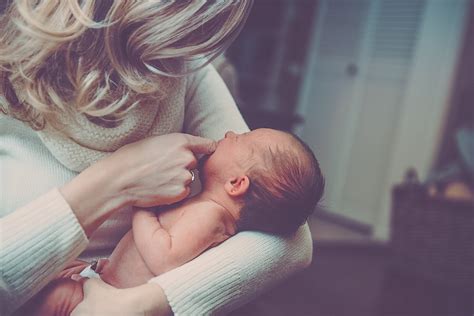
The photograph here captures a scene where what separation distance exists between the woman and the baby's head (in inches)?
1.4

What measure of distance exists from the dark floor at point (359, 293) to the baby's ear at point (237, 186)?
1.09m

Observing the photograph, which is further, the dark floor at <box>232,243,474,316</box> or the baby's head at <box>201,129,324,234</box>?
the dark floor at <box>232,243,474,316</box>

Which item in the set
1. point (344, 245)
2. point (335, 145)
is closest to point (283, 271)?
point (344, 245)

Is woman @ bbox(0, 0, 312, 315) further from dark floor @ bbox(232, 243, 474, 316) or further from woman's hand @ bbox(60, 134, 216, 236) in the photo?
dark floor @ bbox(232, 243, 474, 316)

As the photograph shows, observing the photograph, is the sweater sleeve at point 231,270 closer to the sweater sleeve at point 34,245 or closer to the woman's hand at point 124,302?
the woman's hand at point 124,302

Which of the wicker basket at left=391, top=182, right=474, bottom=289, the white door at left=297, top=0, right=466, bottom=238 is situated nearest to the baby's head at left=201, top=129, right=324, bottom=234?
the wicker basket at left=391, top=182, right=474, bottom=289

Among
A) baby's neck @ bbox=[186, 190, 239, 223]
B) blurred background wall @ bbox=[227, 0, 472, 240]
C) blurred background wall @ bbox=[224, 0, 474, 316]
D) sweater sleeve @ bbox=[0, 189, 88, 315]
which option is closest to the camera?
sweater sleeve @ bbox=[0, 189, 88, 315]

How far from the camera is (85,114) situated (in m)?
0.79

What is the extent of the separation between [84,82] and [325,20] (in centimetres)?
325

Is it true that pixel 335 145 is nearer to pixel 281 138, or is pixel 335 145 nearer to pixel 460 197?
pixel 460 197

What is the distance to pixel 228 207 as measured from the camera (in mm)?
877

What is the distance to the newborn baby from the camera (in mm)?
791

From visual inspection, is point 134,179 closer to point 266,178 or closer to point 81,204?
point 81,204

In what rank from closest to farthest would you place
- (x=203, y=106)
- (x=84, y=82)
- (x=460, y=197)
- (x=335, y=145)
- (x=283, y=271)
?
1. (x=84, y=82)
2. (x=283, y=271)
3. (x=203, y=106)
4. (x=460, y=197)
5. (x=335, y=145)
